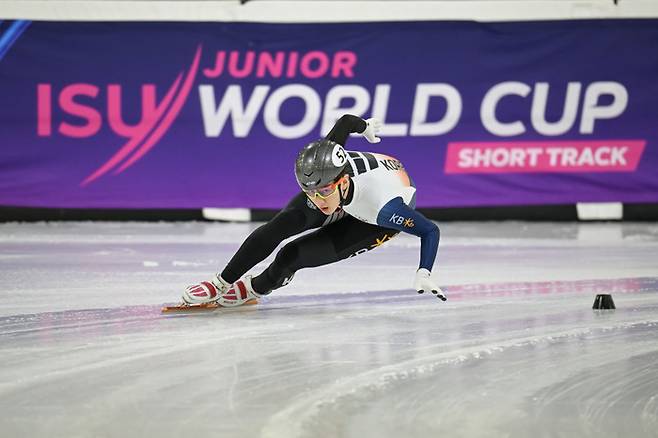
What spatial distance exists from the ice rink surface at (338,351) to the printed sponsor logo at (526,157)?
267 centimetres

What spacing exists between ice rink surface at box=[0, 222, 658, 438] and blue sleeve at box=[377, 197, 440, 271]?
0.35 metres

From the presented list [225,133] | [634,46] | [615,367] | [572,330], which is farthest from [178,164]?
[615,367]

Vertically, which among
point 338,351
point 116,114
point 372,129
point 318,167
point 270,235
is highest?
point 116,114

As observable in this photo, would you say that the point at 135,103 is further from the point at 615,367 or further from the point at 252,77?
the point at 615,367

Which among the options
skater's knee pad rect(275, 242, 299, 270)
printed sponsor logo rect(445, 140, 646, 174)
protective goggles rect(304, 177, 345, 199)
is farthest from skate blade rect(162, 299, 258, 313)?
printed sponsor logo rect(445, 140, 646, 174)

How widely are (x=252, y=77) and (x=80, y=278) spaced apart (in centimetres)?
410

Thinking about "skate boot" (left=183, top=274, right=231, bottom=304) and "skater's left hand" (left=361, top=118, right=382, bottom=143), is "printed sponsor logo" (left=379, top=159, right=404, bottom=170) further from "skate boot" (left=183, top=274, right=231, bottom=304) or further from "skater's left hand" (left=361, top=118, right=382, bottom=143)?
"skate boot" (left=183, top=274, right=231, bottom=304)

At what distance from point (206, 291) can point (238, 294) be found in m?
0.19

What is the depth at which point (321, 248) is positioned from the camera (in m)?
5.57

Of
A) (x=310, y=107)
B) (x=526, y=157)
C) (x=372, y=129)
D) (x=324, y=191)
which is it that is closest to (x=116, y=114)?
(x=310, y=107)

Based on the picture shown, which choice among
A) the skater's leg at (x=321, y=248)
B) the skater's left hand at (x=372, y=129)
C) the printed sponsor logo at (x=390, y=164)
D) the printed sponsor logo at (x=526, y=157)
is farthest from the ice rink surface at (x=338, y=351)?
the printed sponsor logo at (x=526, y=157)

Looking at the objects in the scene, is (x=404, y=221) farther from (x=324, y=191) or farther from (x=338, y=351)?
(x=338, y=351)

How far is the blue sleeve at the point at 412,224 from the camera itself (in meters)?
5.20

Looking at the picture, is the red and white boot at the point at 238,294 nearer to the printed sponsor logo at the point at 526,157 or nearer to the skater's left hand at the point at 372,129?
Answer: the skater's left hand at the point at 372,129
